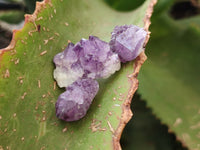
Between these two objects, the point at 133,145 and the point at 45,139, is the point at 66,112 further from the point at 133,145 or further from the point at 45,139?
the point at 133,145

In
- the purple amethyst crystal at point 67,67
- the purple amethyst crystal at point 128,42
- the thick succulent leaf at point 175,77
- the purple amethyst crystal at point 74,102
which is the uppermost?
the purple amethyst crystal at point 128,42

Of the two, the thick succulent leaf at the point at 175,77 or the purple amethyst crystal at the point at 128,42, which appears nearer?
the purple amethyst crystal at the point at 128,42

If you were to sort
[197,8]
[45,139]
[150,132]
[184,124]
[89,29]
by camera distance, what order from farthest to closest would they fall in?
[197,8], [150,132], [184,124], [89,29], [45,139]

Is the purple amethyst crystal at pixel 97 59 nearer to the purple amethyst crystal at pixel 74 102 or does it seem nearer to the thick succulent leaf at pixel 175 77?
the purple amethyst crystal at pixel 74 102

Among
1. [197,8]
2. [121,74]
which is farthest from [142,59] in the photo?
[197,8]

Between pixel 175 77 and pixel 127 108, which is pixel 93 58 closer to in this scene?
pixel 127 108

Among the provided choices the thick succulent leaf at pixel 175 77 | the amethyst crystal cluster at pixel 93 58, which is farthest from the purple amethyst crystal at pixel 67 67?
the thick succulent leaf at pixel 175 77
